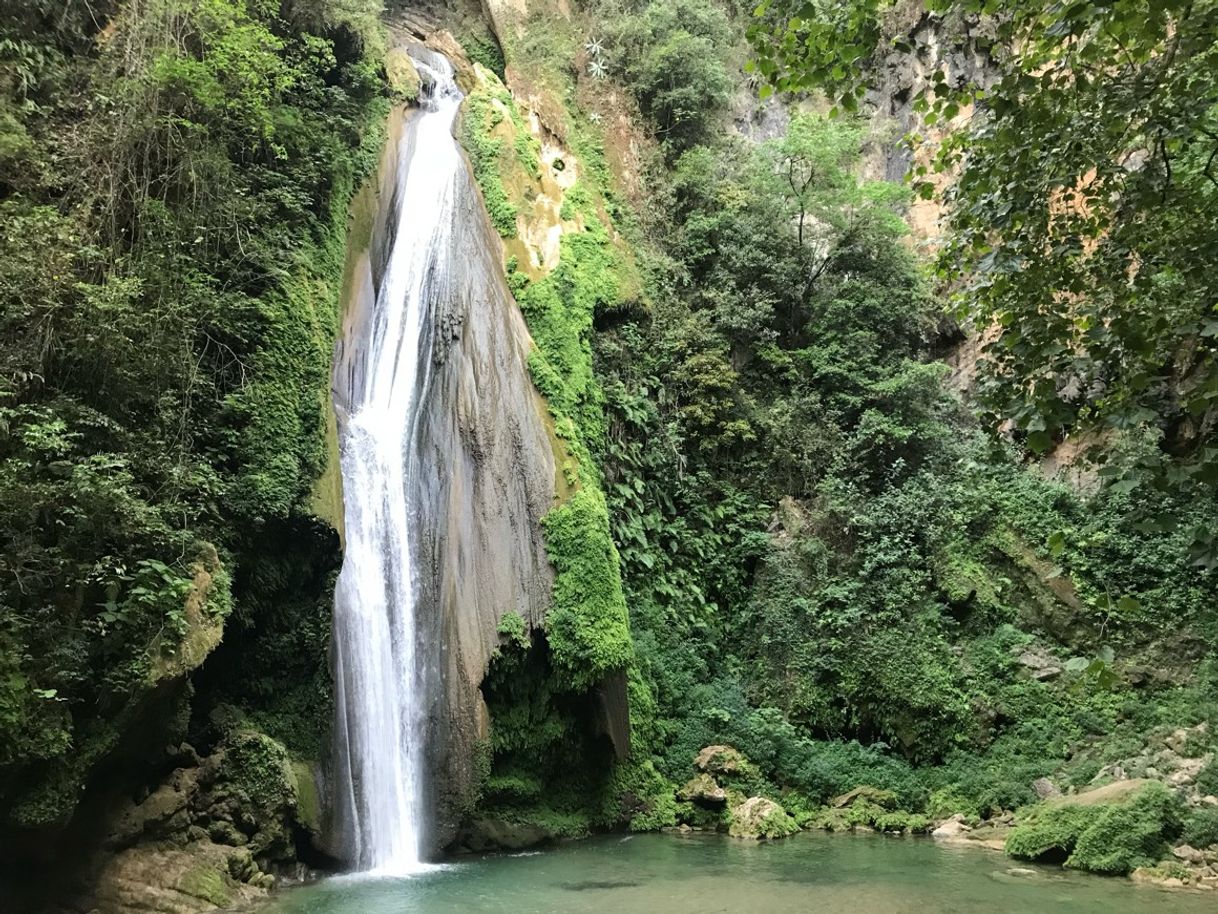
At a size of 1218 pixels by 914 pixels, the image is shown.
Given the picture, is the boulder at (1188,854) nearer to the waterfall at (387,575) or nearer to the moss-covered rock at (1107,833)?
the moss-covered rock at (1107,833)

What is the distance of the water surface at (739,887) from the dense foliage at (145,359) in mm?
2871

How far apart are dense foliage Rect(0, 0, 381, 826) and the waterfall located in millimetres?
770

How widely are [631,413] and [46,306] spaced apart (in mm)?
10083

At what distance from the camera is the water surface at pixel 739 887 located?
7.78 metres

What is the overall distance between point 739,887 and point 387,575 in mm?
5955

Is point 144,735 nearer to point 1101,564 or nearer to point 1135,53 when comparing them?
point 1135,53

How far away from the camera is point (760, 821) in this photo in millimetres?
12242

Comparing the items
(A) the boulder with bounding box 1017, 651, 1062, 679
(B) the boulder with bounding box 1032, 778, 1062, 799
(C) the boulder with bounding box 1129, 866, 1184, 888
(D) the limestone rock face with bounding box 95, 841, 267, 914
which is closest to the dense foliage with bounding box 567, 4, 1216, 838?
(A) the boulder with bounding box 1017, 651, 1062, 679

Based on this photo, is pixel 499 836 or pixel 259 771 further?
pixel 499 836

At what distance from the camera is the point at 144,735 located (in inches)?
311

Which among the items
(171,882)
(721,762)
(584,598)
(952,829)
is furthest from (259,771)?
(952,829)

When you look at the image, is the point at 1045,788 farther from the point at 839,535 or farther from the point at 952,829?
the point at 839,535

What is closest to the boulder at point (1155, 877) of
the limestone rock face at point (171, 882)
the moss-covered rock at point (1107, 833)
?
the moss-covered rock at point (1107, 833)

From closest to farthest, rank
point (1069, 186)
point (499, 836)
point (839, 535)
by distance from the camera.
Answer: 1. point (1069, 186)
2. point (499, 836)
3. point (839, 535)
